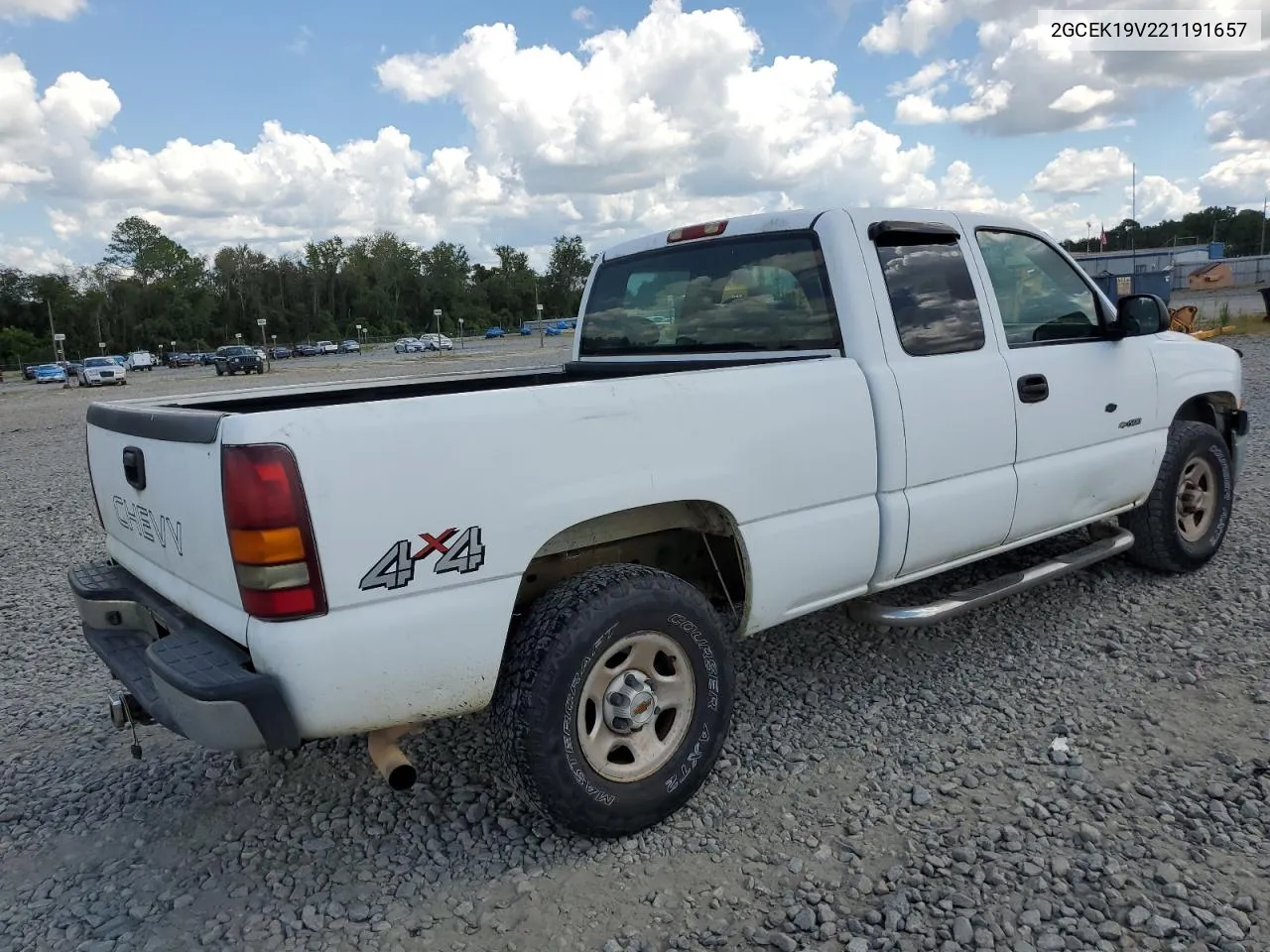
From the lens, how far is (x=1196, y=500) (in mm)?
5090

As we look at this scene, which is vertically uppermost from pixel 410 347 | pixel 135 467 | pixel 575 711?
pixel 135 467

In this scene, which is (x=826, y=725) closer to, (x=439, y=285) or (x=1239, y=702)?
(x=1239, y=702)

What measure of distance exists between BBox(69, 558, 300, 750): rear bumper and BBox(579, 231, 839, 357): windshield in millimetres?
2336

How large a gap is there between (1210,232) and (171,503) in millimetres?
120838

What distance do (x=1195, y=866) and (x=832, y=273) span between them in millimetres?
2282

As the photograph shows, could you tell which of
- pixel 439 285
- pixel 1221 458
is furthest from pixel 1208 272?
pixel 439 285

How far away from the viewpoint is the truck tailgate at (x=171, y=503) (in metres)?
2.46

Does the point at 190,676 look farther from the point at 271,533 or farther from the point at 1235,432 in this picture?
the point at 1235,432

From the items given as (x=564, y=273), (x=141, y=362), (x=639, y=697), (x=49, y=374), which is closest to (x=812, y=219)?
(x=639, y=697)

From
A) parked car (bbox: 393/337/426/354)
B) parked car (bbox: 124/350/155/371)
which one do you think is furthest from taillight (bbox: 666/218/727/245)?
parked car (bbox: 124/350/155/371)

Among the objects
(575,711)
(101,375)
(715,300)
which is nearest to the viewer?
(575,711)

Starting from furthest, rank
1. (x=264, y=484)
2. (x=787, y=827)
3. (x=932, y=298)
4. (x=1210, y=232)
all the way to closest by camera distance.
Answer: (x=1210, y=232), (x=932, y=298), (x=787, y=827), (x=264, y=484)

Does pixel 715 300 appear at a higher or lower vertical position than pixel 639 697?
higher

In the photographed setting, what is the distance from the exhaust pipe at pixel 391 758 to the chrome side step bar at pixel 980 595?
187 centimetres
